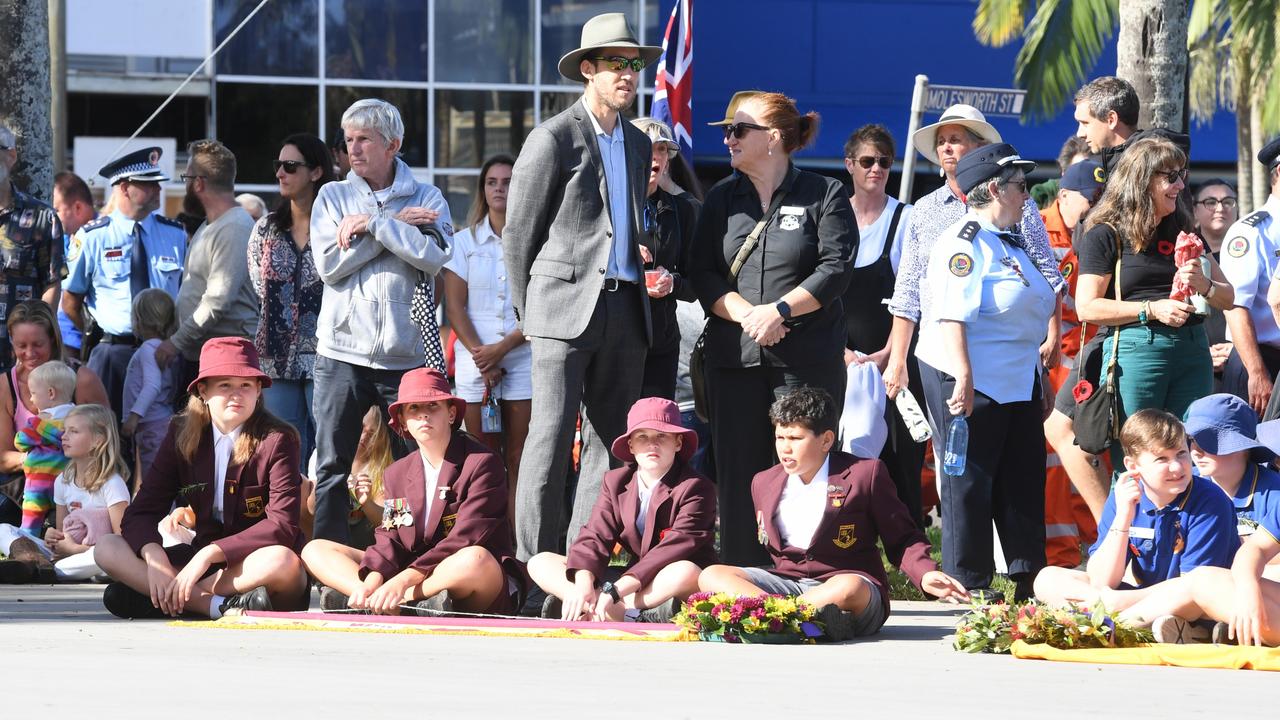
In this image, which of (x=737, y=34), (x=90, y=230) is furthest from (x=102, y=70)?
(x=90, y=230)

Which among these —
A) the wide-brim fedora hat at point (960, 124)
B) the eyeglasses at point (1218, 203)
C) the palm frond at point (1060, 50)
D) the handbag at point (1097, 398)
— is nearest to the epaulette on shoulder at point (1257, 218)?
the handbag at point (1097, 398)

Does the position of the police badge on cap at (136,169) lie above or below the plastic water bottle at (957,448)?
above

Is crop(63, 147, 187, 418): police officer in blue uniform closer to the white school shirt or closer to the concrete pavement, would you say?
the concrete pavement

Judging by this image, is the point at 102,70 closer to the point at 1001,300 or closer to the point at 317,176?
the point at 317,176

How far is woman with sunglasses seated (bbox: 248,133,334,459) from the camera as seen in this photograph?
868 cm

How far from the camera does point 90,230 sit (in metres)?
10.5

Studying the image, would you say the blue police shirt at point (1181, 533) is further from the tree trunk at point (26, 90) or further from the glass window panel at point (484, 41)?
the glass window panel at point (484, 41)

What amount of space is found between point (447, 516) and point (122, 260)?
13.2 ft

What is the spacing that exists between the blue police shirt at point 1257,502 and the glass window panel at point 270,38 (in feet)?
55.9

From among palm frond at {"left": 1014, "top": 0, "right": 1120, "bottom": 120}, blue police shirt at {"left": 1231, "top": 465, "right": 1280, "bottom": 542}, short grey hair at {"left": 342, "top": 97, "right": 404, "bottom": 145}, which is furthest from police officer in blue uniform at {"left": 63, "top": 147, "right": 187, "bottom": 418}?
palm frond at {"left": 1014, "top": 0, "right": 1120, "bottom": 120}

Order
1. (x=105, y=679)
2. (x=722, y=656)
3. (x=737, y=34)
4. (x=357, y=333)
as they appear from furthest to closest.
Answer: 1. (x=737, y=34)
2. (x=357, y=333)
3. (x=722, y=656)
4. (x=105, y=679)

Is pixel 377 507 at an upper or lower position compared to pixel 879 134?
lower

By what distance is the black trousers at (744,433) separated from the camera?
7359mm

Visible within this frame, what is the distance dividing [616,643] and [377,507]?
8.01 feet
